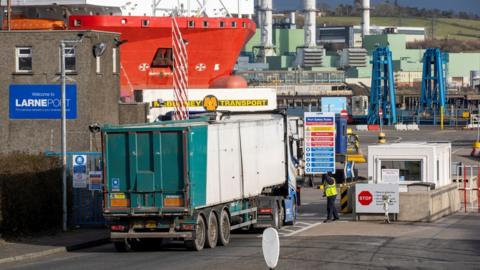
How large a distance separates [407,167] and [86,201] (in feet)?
37.4

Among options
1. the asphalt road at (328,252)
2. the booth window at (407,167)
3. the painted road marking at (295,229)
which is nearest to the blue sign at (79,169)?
the asphalt road at (328,252)

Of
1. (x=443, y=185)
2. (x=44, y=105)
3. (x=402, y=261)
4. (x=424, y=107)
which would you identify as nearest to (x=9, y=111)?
(x=44, y=105)

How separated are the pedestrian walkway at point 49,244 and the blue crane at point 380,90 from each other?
287 ft

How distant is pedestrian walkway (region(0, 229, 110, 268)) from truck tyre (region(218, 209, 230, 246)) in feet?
11.8

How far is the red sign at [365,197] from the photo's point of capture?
32.3 meters

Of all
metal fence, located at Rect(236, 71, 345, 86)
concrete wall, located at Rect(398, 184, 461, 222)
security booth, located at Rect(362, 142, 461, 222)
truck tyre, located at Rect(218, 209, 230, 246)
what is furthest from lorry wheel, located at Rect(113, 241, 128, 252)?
metal fence, located at Rect(236, 71, 345, 86)

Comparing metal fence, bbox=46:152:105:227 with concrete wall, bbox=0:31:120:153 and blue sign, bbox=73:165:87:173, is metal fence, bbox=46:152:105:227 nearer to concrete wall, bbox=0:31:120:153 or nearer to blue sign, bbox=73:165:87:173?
blue sign, bbox=73:165:87:173

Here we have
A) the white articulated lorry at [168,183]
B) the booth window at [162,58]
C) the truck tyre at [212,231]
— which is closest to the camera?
the white articulated lorry at [168,183]

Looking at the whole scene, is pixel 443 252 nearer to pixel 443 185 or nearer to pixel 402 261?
pixel 402 261

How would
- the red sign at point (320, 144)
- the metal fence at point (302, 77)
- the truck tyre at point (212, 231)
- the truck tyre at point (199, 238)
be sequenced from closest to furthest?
the truck tyre at point (199, 238) < the truck tyre at point (212, 231) < the red sign at point (320, 144) < the metal fence at point (302, 77)

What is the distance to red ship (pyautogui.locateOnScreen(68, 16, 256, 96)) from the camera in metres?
62.2

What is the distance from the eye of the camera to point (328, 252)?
23.6 meters

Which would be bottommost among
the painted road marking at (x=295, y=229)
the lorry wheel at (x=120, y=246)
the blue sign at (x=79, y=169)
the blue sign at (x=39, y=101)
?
the painted road marking at (x=295, y=229)

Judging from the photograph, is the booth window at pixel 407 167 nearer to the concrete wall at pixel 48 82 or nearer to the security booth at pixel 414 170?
the security booth at pixel 414 170
